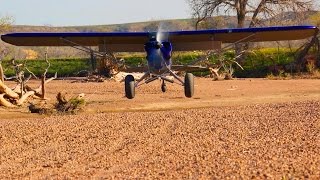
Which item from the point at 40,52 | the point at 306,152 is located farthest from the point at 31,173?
the point at 40,52

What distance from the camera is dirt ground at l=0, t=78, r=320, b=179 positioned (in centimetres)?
746

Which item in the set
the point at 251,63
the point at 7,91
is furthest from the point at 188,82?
the point at 251,63

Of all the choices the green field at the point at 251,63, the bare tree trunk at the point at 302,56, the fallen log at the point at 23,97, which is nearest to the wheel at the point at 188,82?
the fallen log at the point at 23,97

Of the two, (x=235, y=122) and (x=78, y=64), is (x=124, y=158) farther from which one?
(x=78, y=64)

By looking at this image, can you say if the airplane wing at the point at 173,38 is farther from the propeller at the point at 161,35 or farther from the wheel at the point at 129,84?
the wheel at the point at 129,84

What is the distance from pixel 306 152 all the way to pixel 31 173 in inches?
152

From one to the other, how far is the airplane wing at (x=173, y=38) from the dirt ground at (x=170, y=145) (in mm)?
3924

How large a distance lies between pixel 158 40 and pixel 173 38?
157 centimetres

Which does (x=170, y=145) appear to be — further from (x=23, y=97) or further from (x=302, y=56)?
(x=302, y=56)

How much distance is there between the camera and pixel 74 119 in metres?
14.8

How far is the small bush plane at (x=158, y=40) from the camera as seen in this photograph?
18578 mm

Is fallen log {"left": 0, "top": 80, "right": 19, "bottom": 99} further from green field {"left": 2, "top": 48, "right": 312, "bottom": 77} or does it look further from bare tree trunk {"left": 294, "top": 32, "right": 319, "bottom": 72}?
bare tree trunk {"left": 294, "top": 32, "right": 319, "bottom": 72}

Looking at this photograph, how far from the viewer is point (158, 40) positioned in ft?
62.0

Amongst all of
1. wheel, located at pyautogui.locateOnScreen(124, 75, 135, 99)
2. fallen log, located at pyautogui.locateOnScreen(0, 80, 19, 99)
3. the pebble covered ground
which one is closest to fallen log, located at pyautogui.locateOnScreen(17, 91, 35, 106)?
fallen log, located at pyautogui.locateOnScreen(0, 80, 19, 99)
